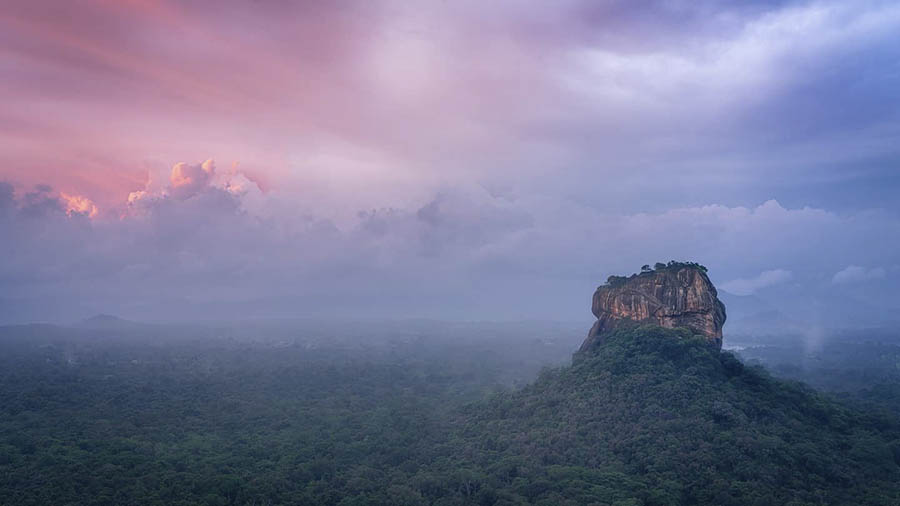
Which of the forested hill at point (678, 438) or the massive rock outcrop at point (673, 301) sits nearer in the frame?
the forested hill at point (678, 438)

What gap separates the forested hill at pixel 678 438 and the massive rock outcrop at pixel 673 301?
3.93 m

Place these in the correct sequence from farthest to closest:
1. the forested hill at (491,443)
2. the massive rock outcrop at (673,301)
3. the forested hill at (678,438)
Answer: the massive rock outcrop at (673,301), the forested hill at (491,443), the forested hill at (678,438)

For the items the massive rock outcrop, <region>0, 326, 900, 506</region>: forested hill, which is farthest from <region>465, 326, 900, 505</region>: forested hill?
the massive rock outcrop

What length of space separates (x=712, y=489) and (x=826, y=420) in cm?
1857

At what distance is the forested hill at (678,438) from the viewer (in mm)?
33750

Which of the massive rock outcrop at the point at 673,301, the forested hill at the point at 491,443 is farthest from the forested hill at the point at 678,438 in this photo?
the massive rock outcrop at the point at 673,301

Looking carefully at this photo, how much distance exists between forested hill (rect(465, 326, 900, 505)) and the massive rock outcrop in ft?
12.9

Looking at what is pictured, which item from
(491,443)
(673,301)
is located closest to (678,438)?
(491,443)

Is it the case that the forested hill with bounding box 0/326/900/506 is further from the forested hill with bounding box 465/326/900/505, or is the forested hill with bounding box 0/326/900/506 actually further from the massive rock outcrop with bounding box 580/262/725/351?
the massive rock outcrop with bounding box 580/262/725/351

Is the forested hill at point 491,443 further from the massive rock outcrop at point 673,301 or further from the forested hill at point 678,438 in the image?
the massive rock outcrop at point 673,301

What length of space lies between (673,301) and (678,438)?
23320 millimetres

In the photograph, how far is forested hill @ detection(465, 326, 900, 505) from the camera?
3375cm

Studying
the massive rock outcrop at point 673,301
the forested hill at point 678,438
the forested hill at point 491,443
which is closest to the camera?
the forested hill at point 678,438

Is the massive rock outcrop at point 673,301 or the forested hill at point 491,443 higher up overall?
the massive rock outcrop at point 673,301
